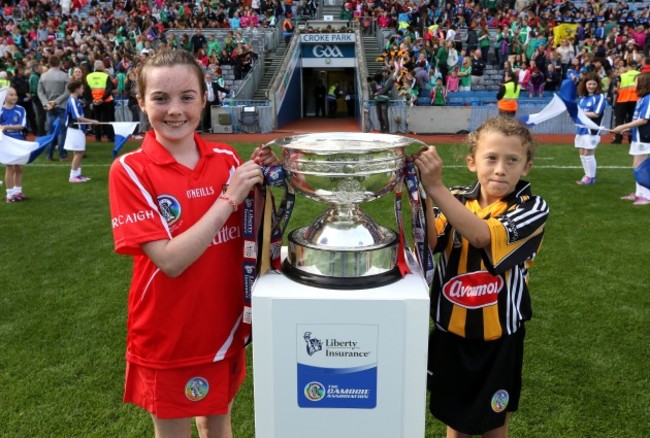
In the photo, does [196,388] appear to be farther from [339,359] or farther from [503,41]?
[503,41]

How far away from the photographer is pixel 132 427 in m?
2.80

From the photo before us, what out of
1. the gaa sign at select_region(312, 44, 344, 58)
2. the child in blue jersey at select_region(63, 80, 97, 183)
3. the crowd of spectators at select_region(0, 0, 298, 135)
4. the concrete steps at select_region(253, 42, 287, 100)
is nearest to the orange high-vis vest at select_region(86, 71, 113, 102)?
→ the crowd of spectators at select_region(0, 0, 298, 135)

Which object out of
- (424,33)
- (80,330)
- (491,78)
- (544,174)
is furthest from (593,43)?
(80,330)

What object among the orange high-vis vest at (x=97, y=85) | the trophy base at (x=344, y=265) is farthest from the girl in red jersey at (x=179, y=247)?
the orange high-vis vest at (x=97, y=85)

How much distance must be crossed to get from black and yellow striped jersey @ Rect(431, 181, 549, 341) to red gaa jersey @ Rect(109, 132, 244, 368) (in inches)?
26.8

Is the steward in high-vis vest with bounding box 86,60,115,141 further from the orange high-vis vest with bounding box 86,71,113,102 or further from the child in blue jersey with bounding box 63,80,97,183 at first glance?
the child in blue jersey with bounding box 63,80,97,183

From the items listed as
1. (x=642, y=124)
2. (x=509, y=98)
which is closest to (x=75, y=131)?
(x=509, y=98)

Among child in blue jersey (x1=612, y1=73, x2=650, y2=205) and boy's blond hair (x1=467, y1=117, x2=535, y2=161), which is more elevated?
boy's blond hair (x1=467, y1=117, x2=535, y2=161)

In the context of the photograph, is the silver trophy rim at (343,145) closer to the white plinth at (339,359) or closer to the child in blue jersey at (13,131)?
the white plinth at (339,359)

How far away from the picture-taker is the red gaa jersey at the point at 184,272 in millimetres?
1566

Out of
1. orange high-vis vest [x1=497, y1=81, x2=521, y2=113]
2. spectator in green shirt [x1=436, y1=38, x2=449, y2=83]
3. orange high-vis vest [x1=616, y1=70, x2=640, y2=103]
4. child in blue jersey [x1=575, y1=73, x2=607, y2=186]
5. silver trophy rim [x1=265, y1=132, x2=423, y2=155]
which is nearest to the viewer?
silver trophy rim [x1=265, y1=132, x2=423, y2=155]

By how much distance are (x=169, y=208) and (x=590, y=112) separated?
7557 millimetres

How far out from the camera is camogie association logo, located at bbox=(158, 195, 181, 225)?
63.0 inches

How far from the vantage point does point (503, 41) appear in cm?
1870
